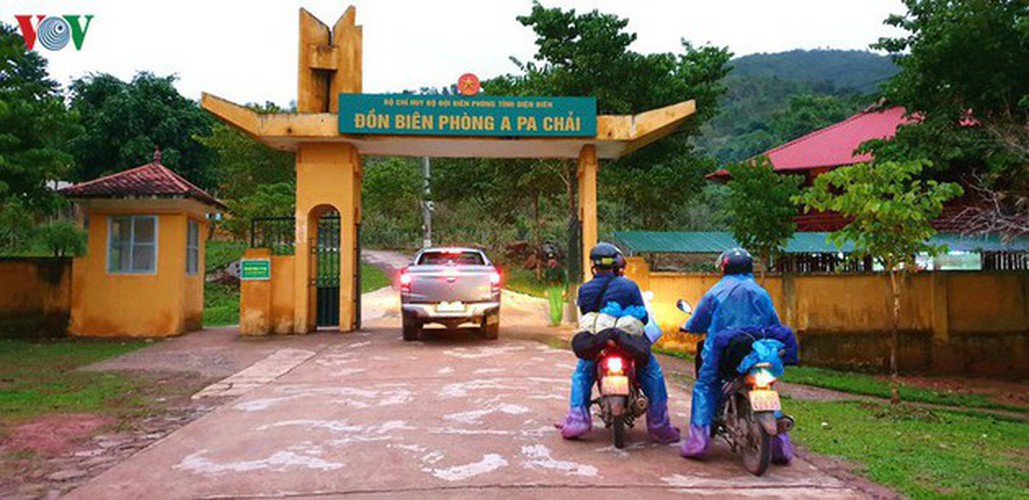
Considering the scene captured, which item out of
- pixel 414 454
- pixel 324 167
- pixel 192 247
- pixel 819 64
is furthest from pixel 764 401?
pixel 819 64

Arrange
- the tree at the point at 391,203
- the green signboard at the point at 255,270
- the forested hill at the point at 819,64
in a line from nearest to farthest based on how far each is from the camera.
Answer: the green signboard at the point at 255,270 → the tree at the point at 391,203 → the forested hill at the point at 819,64

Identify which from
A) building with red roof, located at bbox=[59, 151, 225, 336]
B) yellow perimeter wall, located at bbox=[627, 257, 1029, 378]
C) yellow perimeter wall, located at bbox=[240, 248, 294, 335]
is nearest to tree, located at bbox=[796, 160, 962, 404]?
yellow perimeter wall, located at bbox=[627, 257, 1029, 378]

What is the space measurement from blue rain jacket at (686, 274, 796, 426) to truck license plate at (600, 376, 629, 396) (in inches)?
20.3

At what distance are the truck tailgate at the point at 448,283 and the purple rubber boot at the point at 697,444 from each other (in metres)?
6.53

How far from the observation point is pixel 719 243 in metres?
17.6

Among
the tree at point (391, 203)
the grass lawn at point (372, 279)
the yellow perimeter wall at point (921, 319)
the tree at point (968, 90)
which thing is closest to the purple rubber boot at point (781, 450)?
the tree at point (968, 90)

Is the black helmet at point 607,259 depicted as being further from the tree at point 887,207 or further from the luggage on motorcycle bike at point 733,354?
the tree at point 887,207

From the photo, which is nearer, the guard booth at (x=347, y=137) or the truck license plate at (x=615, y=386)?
the truck license plate at (x=615, y=386)

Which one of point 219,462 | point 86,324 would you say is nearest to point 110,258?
point 86,324

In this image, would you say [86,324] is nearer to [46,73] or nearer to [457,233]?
[457,233]

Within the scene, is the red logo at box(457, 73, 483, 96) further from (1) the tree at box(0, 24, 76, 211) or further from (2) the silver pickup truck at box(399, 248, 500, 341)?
(1) the tree at box(0, 24, 76, 211)

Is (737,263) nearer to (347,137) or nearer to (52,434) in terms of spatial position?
(52,434)

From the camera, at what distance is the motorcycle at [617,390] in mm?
4984

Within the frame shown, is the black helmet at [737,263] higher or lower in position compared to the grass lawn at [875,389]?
higher
